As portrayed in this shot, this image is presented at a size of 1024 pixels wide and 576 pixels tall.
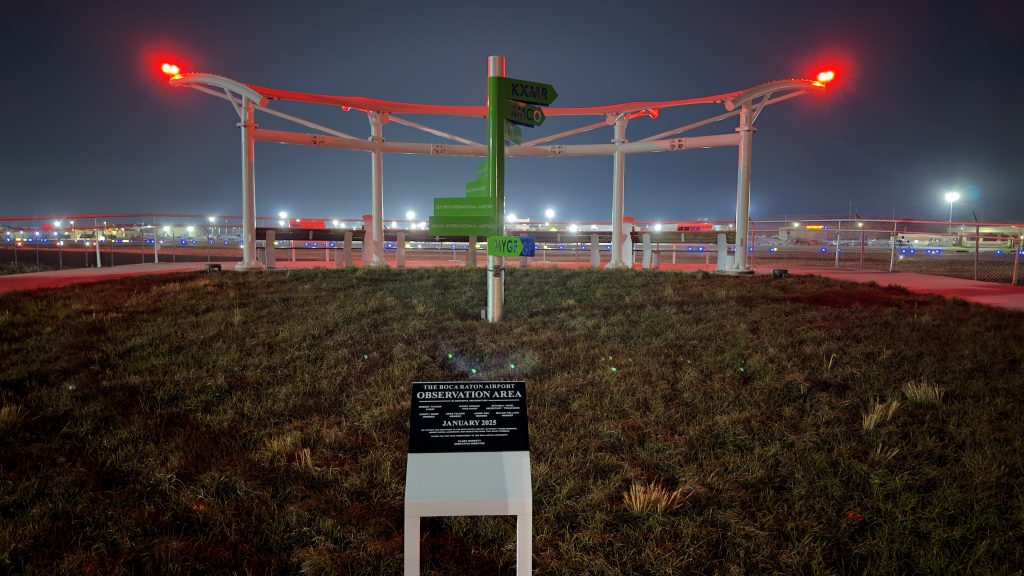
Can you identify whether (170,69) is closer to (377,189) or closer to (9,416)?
(377,189)

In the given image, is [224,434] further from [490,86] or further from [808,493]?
[490,86]

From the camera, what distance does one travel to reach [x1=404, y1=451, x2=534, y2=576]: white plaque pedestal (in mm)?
2262

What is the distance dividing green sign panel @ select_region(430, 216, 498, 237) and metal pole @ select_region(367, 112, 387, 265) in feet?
21.6

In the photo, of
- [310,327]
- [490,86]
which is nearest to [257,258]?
[310,327]

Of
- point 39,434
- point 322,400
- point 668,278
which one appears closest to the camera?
point 39,434

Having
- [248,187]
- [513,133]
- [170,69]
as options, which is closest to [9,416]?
[513,133]

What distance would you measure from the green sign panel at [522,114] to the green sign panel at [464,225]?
119cm

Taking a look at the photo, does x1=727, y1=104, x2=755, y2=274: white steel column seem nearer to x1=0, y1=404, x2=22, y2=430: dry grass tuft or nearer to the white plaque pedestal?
the white plaque pedestal

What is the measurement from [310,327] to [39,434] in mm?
2695

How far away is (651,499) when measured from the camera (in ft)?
10.1

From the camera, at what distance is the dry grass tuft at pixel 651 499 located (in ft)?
9.97

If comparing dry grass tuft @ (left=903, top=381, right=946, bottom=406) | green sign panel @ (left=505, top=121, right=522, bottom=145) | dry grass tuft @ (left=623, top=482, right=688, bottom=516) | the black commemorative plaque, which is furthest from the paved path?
the black commemorative plaque

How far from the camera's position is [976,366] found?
16.2 ft

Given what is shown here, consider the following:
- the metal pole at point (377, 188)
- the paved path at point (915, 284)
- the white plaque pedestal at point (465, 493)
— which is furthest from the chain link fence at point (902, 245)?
the white plaque pedestal at point (465, 493)
